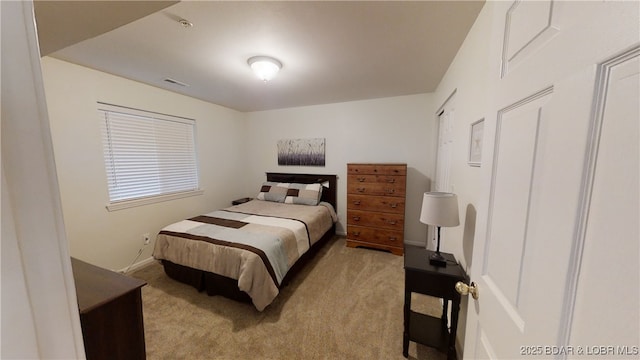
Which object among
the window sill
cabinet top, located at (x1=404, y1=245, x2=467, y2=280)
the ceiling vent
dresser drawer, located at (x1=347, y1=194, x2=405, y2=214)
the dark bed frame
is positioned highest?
the ceiling vent

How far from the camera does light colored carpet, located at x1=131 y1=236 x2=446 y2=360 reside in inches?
62.9

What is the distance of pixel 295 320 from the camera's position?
1.88 metres

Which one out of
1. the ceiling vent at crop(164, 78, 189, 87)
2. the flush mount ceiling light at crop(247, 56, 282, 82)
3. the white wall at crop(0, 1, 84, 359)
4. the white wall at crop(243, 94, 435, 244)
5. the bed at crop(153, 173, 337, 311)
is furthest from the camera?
the white wall at crop(243, 94, 435, 244)

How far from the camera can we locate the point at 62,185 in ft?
7.05

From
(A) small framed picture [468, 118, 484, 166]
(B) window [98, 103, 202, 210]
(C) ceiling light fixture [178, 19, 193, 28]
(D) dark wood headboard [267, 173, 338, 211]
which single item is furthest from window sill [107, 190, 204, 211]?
(A) small framed picture [468, 118, 484, 166]

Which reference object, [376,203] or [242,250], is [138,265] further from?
[376,203]

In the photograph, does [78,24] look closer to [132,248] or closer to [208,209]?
[132,248]

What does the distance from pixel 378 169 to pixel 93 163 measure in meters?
3.23

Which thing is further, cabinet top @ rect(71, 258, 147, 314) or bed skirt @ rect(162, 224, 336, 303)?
bed skirt @ rect(162, 224, 336, 303)

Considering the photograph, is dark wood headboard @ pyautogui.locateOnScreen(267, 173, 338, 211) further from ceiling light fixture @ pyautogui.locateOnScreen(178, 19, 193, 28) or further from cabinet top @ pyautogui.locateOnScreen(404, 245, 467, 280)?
ceiling light fixture @ pyautogui.locateOnScreen(178, 19, 193, 28)

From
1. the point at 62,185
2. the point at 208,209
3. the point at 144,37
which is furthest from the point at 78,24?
A: the point at 208,209

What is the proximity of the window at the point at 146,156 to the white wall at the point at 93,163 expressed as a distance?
0.09m

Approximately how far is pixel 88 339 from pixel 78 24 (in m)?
1.80

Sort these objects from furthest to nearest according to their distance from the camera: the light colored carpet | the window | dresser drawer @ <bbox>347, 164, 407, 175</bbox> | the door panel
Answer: dresser drawer @ <bbox>347, 164, 407, 175</bbox>
the window
the light colored carpet
the door panel
